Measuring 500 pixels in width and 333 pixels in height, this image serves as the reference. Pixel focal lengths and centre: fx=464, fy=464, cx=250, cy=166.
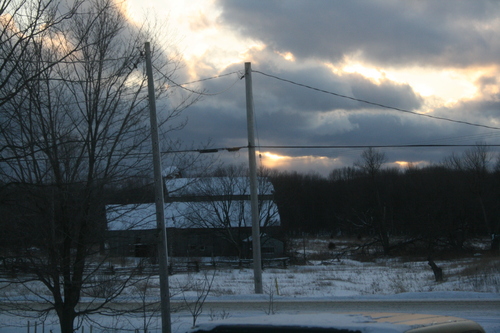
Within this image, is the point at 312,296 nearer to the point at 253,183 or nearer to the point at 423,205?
the point at 253,183

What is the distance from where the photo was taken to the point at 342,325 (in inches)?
100

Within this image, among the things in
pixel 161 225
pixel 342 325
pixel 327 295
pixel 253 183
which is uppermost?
pixel 253 183

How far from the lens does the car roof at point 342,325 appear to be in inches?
98.7

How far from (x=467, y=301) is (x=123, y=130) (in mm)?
13856

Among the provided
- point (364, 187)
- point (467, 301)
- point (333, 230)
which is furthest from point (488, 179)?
point (467, 301)

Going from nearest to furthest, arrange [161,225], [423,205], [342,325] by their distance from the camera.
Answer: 1. [342,325]
2. [161,225]
3. [423,205]

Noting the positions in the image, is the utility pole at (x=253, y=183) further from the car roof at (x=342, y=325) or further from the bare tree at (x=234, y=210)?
the bare tree at (x=234, y=210)

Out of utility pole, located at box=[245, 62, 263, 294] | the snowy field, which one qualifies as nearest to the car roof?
the snowy field

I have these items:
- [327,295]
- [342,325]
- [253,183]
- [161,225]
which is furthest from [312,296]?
[342,325]

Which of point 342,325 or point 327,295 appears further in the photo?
point 327,295

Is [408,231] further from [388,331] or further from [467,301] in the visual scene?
[388,331]

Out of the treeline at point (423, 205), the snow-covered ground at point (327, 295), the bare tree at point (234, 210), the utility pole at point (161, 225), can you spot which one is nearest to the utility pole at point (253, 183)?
the snow-covered ground at point (327, 295)

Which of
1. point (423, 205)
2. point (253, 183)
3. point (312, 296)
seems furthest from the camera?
point (423, 205)

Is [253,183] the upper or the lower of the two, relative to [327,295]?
upper
